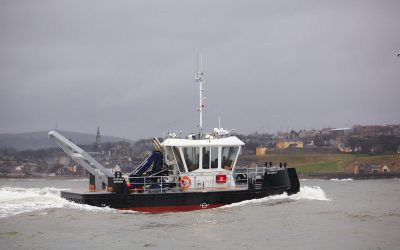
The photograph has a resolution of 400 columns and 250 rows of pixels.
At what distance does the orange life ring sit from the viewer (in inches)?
1022

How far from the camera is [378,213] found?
82.0ft

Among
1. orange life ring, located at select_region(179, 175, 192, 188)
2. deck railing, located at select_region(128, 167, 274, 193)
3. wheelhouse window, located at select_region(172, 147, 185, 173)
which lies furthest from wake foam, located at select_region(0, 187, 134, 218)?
wheelhouse window, located at select_region(172, 147, 185, 173)

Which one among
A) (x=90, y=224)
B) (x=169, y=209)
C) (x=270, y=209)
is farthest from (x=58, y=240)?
(x=270, y=209)

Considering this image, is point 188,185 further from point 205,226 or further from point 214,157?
point 205,226

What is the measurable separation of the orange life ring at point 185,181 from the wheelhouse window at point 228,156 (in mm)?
1615

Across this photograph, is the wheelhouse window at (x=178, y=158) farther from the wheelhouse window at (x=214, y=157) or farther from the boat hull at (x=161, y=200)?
the boat hull at (x=161, y=200)

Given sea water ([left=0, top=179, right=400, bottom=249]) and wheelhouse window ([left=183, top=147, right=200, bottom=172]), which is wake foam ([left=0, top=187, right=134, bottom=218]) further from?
wheelhouse window ([left=183, top=147, right=200, bottom=172])

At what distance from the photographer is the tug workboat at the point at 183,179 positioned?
2428 cm

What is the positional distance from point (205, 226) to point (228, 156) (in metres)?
6.77

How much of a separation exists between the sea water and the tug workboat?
455 millimetres

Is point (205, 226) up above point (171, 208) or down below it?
below

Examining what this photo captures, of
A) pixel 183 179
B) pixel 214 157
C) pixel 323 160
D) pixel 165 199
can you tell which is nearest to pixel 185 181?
pixel 183 179

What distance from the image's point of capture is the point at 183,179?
26.1 m

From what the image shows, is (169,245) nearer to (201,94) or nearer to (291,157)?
(201,94)
